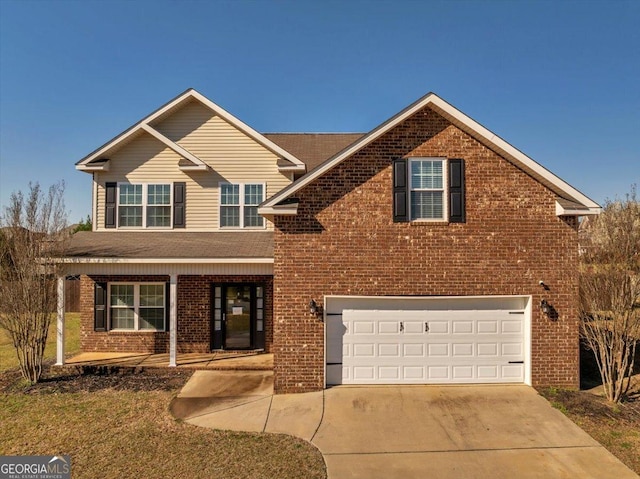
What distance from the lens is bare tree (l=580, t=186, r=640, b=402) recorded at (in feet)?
27.2

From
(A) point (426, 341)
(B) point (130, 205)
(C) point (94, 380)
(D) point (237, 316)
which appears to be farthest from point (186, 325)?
(A) point (426, 341)

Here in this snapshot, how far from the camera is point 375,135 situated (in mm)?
9422

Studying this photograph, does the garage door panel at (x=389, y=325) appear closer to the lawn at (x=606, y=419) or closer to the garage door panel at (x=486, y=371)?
the garage door panel at (x=486, y=371)

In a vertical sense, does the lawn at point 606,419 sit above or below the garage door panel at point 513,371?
below

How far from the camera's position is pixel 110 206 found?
42.7 feet

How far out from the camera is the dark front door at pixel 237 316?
41.0 feet

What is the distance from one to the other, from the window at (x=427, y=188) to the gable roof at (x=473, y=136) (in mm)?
1041

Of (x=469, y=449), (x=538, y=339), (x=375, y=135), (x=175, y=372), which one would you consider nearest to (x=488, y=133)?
(x=375, y=135)

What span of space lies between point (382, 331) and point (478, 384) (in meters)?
2.65

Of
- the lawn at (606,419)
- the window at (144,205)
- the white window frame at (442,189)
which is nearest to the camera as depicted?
the lawn at (606,419)

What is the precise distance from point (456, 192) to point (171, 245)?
8.02m

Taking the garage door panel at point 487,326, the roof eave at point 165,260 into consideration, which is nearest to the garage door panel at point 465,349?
the garage door panel at point 487,326

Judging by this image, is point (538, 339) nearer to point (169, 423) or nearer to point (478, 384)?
point (478, 384)

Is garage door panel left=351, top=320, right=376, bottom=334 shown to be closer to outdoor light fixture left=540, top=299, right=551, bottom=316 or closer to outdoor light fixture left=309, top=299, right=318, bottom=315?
outdoor light fixture left=309, top=299, right=318, bottom=315
